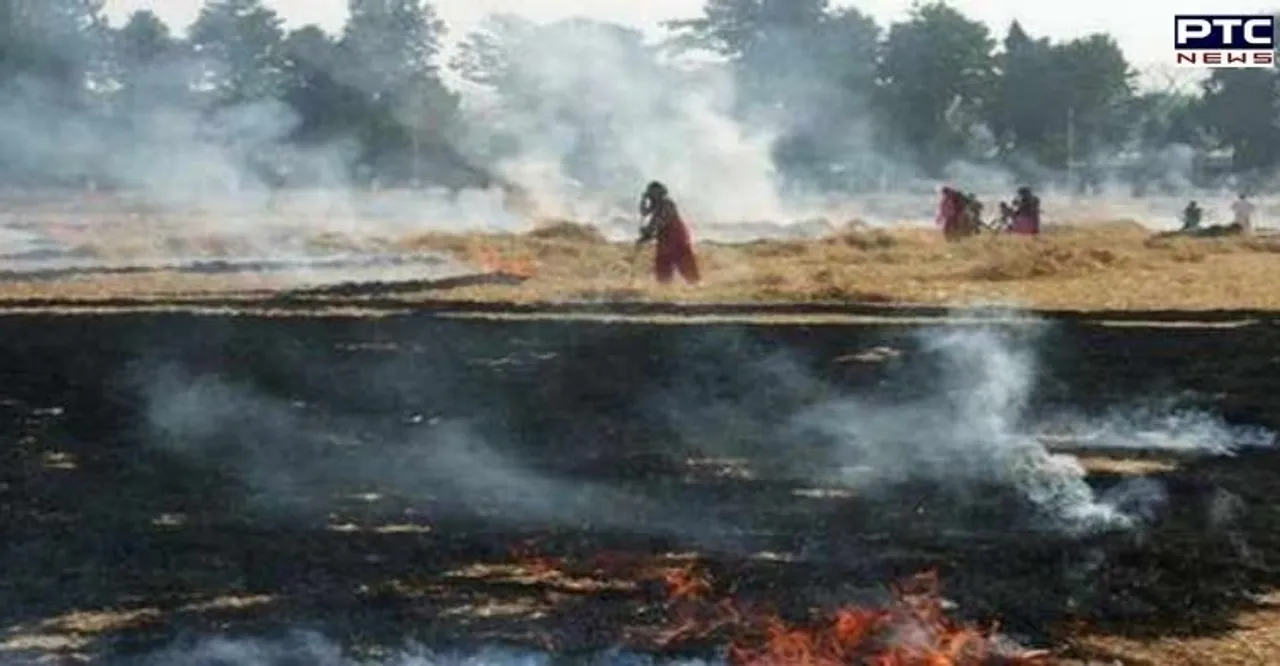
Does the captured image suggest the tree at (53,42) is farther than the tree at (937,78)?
No

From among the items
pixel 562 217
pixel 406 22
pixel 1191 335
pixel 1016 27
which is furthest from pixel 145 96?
pixel 1016 27

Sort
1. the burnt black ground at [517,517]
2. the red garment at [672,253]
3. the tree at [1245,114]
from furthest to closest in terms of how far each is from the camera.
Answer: the tree at [1245,114], the red garment at [672,253], the burnt black ground at [517,517]

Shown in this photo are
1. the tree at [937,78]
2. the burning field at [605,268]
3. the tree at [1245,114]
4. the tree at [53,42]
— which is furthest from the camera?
the tree at [1245,114]

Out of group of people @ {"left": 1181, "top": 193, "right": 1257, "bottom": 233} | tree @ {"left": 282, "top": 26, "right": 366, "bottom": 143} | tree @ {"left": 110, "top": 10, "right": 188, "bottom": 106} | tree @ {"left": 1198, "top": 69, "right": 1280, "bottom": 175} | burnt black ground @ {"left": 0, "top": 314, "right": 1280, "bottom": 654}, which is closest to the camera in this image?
burnt black ground @ {"left": 0, "top": 314, "right": 1280, "bottom": 654}

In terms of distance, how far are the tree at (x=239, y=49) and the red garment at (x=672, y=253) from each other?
9.86m

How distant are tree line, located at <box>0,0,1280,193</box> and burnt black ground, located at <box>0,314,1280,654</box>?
9079mm

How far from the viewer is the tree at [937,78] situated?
48.6m

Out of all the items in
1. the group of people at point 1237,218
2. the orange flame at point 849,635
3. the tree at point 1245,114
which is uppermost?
the tree at point 1245,114

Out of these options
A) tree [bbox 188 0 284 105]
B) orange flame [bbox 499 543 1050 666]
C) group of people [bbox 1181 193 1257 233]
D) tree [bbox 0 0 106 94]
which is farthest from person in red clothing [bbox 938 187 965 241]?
orange flame [bbox 499 543 1050 666]

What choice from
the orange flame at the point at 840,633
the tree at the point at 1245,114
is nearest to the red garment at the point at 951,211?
the tree at the point at 1245,114

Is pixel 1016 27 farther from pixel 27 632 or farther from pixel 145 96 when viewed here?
pixel 27 632

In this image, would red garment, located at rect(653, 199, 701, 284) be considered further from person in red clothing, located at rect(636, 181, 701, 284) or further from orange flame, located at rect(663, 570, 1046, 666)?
orange flame, located at rect(663, 570, 1046, 666)

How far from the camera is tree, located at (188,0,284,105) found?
28875 mm

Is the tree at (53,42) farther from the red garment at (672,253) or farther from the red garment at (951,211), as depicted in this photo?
the red garment at (951,211)
